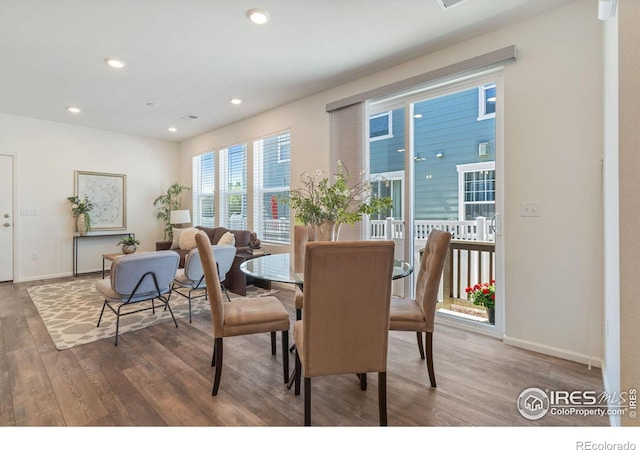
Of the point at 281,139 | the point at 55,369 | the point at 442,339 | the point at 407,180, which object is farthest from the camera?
the point at 281,139

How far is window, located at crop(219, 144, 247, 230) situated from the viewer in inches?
211

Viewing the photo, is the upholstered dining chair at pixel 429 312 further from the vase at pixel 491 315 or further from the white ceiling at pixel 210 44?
the white ceiling at pixel 210 44

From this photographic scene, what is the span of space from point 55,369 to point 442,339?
3.00 metres

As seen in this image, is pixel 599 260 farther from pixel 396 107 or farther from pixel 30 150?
pixel 30 150

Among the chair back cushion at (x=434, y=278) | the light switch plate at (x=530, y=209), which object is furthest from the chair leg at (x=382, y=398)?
the light switch plate at (x=530, y=209)

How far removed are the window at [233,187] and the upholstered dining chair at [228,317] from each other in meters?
3.46

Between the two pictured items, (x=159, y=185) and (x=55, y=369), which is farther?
(x=159, y=185)

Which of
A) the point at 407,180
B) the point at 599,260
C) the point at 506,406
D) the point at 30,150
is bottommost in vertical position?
the point at 506,406

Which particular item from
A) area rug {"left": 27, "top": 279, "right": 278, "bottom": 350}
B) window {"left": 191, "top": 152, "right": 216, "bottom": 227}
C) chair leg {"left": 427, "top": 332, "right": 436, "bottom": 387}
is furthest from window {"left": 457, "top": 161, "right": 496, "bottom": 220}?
window {"left": 191, "top": 152, "right": 216, "bottom": 227}

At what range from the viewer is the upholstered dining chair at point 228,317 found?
186cm

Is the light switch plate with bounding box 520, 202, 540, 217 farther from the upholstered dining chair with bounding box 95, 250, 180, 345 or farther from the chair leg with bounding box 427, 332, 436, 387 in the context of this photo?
the upholstered dining chair with bounding box 95, 250, 180, 345

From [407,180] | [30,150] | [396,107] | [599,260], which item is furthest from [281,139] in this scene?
[30,150]

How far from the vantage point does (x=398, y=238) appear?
132 inches

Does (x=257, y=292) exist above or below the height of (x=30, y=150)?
below
